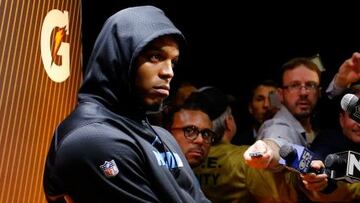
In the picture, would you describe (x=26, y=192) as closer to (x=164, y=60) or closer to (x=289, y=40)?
(x=164, y=60)

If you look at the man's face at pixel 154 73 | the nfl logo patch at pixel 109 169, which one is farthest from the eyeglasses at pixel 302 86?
the nfl logo patch at pixel 109 169

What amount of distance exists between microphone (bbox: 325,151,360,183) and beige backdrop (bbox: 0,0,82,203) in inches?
42.3

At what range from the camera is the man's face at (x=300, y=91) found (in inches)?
115

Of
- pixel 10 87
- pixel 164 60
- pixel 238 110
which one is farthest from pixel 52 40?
pixel 238 110

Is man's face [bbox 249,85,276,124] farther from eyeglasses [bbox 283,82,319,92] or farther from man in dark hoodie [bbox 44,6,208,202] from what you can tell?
man in dark hoodie [bbox 44,6,208,202]

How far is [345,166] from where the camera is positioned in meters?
1.70

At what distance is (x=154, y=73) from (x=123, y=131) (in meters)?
0.19

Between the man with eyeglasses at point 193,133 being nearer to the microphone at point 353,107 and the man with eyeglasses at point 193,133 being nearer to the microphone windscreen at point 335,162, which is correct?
the microphone windscreen at point 335,162

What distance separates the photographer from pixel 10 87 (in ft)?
5.66

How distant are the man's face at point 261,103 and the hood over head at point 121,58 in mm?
2437

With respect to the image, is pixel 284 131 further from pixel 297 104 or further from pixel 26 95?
pixel 26 95

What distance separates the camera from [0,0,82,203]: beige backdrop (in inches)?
66.9

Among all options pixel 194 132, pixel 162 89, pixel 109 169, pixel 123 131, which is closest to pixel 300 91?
pixel 194 132

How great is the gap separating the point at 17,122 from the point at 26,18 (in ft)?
1.23
